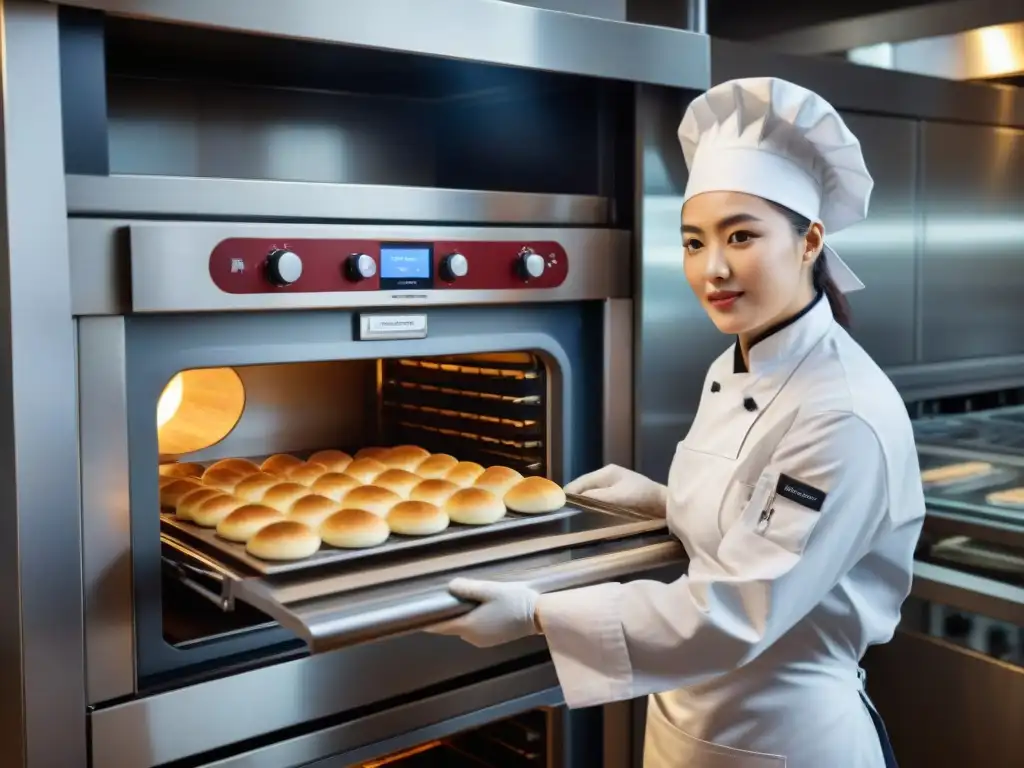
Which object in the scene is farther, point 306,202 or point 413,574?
point 306,202

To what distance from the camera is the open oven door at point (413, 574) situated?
97 centimetres

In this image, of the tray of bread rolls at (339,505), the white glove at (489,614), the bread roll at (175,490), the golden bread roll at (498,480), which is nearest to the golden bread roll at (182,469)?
the tray of bread rolls at (339,505)

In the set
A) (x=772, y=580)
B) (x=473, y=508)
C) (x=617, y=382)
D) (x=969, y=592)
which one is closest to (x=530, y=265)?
(x=617, y=382)

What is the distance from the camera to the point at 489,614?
1061 millimetres

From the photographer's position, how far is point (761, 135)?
121 centimetres

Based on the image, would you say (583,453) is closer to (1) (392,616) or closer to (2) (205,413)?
(2) (205,413)

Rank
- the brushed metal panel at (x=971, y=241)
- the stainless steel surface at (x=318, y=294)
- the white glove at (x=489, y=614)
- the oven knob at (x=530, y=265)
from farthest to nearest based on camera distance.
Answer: the brushed metal panel at (x=971, y=241), the oven knob at (x=530, y=265), the stainless steel surface at (x=318, y=294), the white glove at (x=489, y=614)

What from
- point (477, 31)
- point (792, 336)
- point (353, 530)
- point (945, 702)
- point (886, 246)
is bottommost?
point (945, 702)

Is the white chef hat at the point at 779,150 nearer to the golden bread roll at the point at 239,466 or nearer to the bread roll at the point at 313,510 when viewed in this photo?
the bread roll at the point at 313,510

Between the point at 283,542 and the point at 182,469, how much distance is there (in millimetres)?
482

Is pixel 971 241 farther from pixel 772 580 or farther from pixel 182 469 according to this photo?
pixel 182 469

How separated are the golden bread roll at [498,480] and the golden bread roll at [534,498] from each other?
18 millimetres

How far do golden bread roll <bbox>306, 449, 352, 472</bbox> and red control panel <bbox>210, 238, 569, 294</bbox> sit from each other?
328 millimetres

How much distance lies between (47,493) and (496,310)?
0.62 meters
